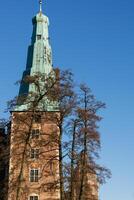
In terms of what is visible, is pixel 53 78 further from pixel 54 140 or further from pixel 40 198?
pixel 40 198

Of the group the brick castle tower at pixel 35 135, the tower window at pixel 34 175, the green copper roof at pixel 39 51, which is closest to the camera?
the brick castle tower at pixel 35 135

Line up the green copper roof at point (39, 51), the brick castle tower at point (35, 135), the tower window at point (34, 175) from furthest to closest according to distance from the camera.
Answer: the green copper roof at point (39, 51)
the tower window at point (34, 175)
the brick castle tower at point (35, 135)

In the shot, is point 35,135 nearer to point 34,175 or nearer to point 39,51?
point 34,175

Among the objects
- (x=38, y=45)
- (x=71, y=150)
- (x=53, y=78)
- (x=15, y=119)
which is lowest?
(x=71, y=150)

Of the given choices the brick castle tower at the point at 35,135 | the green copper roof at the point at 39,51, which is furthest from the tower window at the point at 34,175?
the green copper roof at the point at 39,51

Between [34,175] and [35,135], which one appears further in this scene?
[34,175]

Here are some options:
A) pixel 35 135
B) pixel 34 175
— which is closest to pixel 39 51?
pixel 34 175

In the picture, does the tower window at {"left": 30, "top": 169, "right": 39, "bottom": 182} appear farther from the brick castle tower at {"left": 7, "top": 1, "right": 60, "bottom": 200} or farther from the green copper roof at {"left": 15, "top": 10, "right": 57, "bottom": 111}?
the green copper roof at {"left": 15, "top": 10, "right": 57, "bottom": 111}

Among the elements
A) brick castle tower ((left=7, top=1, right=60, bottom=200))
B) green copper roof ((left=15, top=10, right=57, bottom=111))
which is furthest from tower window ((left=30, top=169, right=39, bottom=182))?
green copper roof ((left=15, top=10, right=57, bottom=111))

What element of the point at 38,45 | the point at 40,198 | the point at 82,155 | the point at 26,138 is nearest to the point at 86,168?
the point at 82,155

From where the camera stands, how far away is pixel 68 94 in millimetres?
42719

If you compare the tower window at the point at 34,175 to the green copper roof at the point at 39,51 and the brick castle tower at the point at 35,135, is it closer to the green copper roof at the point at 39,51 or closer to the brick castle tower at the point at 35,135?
the brick castle tower at the point at 35,135

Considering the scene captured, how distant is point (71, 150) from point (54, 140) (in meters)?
1.77

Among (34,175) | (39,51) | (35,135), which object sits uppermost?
(39,51)
